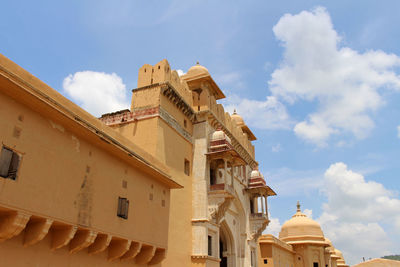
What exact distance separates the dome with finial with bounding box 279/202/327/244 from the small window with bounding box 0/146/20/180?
3018 cm

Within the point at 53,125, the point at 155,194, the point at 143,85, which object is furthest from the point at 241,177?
the point at 53,125

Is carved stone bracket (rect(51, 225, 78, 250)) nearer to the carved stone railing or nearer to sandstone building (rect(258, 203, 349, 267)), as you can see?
the carved stone railing

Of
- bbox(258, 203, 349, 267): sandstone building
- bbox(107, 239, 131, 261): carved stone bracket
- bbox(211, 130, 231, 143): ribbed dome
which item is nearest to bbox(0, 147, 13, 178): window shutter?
bbox(107, 239, 131, 261): carved stone bracket

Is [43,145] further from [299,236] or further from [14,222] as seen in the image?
[299,236]

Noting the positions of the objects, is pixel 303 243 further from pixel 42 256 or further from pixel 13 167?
pixel 13 167

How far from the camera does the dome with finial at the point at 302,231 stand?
1296 inches

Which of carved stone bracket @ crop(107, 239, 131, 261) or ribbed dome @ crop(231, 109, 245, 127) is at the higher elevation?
ribbed dome @ crop(231, 109, 245, 127)

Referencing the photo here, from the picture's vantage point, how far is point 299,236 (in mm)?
33219

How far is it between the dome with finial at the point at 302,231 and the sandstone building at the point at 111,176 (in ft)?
55.8

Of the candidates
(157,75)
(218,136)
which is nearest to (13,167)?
(157,75)

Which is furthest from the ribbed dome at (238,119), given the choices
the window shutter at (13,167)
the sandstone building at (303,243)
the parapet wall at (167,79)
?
the window shutter at (13,167)

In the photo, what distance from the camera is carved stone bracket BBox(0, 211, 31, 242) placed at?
675cm

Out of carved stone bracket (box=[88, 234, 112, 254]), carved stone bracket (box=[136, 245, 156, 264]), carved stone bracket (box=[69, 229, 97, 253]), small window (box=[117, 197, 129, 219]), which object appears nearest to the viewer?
carved stone bracket (box=[69, 229, 97, 253])

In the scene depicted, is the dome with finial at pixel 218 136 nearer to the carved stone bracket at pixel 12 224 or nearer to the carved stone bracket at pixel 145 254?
the carved stone bracket at pixel 145 254
